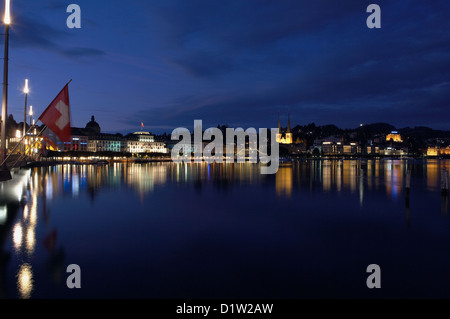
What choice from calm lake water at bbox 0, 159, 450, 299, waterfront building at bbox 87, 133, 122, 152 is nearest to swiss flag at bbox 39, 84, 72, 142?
calm lake water at bbox 0, 159, 450, 299

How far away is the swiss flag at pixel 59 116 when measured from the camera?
62.9ft

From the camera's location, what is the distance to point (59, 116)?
19453 millimetres

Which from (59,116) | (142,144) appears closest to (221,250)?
(59,116)

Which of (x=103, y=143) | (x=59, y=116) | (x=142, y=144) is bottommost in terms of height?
(x=59, y=116)

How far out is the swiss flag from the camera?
1917 cm

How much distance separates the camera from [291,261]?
8258 mm

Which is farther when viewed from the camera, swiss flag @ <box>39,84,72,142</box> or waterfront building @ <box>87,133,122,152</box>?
waterfront building @ <box>87,133,122,152</box>

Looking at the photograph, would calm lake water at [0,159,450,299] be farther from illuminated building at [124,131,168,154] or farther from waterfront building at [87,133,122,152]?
illuminated building at [124,131,168,154]

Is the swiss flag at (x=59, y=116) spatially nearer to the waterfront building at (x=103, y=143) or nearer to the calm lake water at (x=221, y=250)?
the calm lake water at (x=221, y=250)

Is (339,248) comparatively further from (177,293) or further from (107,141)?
(107,141)

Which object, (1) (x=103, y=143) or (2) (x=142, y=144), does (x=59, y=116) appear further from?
(2) (x=142, y=144)

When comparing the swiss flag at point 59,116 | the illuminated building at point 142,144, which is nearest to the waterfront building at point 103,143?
the illuminated building at point 142,144
